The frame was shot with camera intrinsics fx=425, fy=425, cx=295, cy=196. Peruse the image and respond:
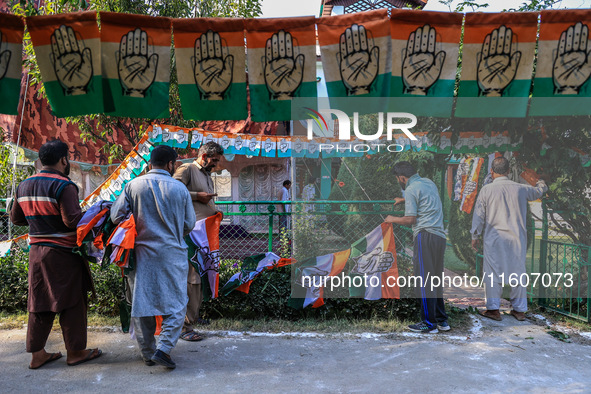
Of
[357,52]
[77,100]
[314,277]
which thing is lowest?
[314,277]

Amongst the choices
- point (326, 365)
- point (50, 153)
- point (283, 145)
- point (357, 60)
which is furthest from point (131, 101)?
point (283, 145)

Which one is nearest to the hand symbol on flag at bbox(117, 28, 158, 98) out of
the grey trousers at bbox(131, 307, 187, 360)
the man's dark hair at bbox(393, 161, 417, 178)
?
the grey trousers at bbox(131, 307, 187, 360)

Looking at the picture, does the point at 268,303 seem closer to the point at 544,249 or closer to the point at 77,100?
the point at 77,100

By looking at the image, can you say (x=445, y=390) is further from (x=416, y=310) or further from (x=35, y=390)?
(x=35, y=390)

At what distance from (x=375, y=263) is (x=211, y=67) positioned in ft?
9.01

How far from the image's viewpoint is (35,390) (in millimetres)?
3080

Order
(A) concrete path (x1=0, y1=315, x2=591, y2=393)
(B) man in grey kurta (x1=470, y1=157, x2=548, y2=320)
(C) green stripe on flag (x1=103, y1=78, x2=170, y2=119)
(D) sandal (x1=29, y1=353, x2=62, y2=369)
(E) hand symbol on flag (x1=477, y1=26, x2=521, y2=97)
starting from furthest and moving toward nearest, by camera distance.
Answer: (B) man in grey kurta (x1=470, y1=157, x2=548, y2=320)
(C) green stripe on flag (x1=103, y1=78, x2=170, y2=119)
(E) hand symbol on flag (x1=477, y1=26, x2=521, y2=97)
(D) sandal (x1=29, y1=353, x2=62, y2=369)
(A) concrete path (x1=0, y1=315, x2=591, y2=393)

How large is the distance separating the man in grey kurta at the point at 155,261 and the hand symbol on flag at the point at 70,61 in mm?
1567

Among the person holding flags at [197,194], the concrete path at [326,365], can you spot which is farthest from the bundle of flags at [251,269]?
the concrete path at [326,365]

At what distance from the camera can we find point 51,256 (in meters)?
3.43

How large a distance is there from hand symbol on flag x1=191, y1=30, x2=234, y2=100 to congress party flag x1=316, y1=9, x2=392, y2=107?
991mm

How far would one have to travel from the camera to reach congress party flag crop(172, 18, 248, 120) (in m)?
4.22

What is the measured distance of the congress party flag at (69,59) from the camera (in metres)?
4.14

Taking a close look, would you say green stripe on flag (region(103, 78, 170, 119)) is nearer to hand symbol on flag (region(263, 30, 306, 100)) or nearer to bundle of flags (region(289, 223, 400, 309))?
hand symbol on flag (region(263, 30, 306, 100))
